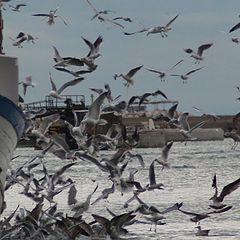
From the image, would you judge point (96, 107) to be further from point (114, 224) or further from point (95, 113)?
point (114, 224)

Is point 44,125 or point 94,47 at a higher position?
point 94,47

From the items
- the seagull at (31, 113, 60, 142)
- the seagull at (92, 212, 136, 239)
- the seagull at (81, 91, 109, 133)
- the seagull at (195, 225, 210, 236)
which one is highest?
the seagull at (81, 91, 109, 133)

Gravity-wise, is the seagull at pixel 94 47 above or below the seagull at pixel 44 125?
above

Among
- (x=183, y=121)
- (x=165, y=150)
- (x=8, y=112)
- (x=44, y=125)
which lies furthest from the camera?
(x=183, y=121)

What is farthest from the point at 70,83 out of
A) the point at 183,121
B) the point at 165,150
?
the point at 183,121

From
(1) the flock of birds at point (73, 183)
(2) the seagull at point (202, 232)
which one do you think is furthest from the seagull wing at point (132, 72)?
(2) the seagull at point (202, 232)

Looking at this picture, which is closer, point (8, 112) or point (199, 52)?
point (8, 112)

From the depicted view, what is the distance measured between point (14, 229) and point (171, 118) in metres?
3.71

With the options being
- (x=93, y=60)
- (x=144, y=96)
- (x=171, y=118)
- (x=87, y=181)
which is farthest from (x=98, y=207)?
(x=87, y=181)

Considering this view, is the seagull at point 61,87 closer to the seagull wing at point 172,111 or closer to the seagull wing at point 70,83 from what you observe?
the seagull wing at point 70,83

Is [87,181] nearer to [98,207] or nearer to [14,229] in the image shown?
[98,207]

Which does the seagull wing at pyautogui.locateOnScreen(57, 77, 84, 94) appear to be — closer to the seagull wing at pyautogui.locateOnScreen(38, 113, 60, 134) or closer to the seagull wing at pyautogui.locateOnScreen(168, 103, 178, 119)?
the seagull wing at pyautogui.locateOnScreen(38, 113, 60, 134)

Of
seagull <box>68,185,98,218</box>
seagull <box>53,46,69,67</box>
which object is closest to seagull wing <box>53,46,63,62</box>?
seagull <box>53,46,69,67</box>

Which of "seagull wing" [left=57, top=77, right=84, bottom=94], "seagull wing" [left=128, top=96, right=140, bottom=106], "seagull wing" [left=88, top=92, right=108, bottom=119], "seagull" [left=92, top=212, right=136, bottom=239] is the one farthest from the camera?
"seagull wing" [left=128, top=96, right=140, bottom=106]
